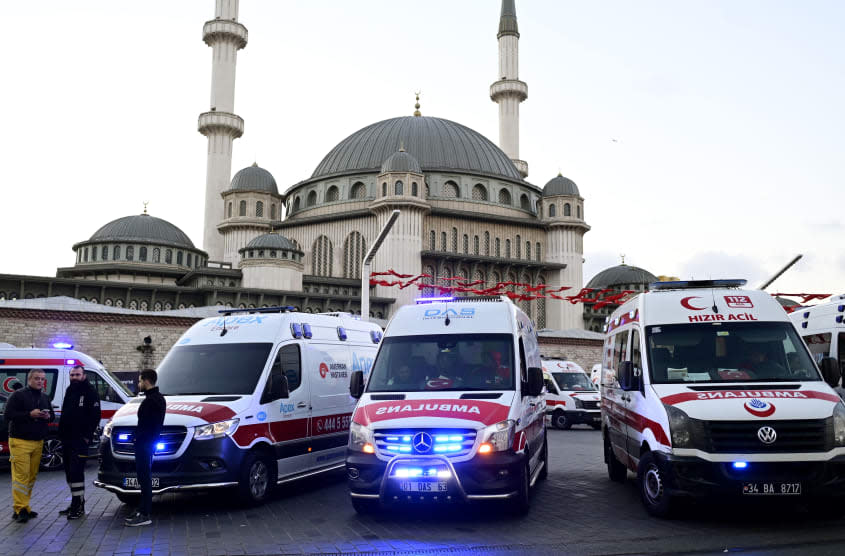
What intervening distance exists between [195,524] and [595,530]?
4126mm

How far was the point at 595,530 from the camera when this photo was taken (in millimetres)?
7406

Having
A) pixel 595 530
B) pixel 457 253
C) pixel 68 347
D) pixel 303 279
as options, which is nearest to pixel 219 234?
pixel 303 279

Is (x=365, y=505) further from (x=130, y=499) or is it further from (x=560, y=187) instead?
(x=560, y=187)

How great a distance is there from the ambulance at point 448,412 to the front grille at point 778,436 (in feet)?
6.47

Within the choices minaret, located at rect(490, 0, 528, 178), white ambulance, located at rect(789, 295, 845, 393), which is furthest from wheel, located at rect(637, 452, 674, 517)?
minaret, located at rect(490, 0, 528, 178)

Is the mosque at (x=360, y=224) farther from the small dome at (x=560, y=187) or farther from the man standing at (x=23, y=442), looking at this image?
the man standing at (x=23, y=442)

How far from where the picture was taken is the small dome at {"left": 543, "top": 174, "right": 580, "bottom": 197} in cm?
6053

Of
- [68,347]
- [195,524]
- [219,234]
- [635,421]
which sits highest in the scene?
[219,234]

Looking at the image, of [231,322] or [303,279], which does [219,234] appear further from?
[231,322]

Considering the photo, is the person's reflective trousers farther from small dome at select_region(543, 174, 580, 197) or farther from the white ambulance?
small dome at select_region(543, 174, 580, 197)

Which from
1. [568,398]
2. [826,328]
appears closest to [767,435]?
[826,328]

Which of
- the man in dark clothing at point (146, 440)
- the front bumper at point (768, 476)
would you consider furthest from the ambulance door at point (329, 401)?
the front bumper at point (768, 476)

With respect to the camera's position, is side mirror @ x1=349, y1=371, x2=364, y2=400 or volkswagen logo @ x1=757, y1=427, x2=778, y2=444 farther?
side mirror @ x1=349, y1=371, x2=364, y2=400

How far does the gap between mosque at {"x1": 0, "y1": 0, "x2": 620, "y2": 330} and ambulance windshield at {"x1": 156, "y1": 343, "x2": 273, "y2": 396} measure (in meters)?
38.9
